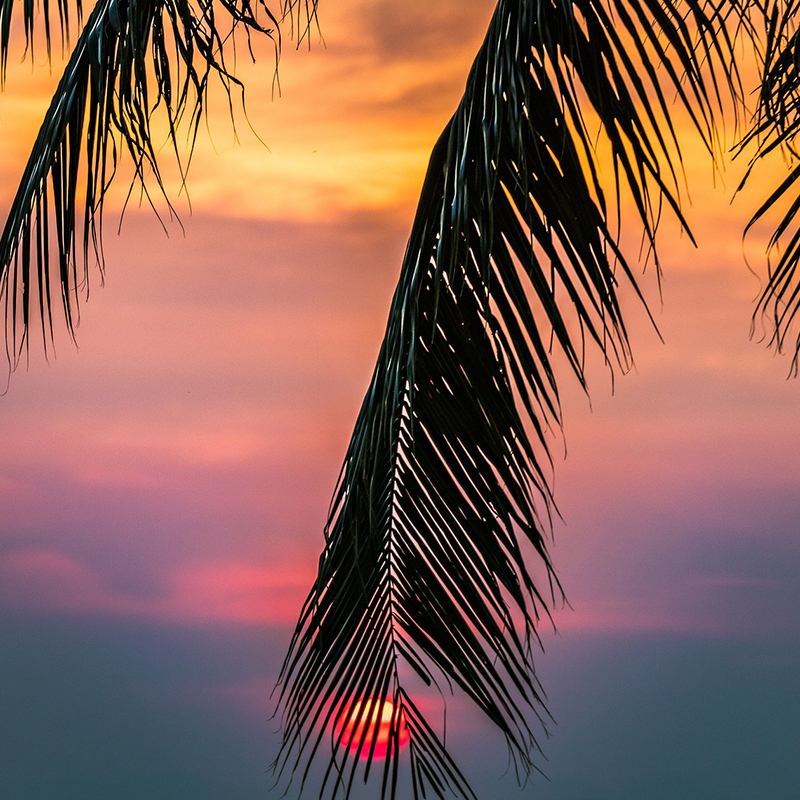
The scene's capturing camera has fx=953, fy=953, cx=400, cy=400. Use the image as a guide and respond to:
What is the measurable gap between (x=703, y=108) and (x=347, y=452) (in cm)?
87

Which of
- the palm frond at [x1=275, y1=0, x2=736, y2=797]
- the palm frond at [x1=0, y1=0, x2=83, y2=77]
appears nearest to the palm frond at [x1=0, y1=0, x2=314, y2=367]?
the palm frond at [x1=0, y1=0, x2=83, y2=77]

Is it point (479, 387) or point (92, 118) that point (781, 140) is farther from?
point (92, 118)

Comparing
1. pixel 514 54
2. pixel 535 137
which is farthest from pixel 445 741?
pixel 514 54

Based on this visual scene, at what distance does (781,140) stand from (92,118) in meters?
1.15

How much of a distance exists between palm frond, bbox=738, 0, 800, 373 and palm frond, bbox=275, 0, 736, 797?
0.10m

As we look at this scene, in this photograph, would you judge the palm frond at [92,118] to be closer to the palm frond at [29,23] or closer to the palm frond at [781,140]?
the palm frond at [29,23]

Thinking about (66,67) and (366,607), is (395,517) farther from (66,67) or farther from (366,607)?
(66,67)

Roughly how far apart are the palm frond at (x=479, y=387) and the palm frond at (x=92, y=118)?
41 cm

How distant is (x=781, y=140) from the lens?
1.63 meters

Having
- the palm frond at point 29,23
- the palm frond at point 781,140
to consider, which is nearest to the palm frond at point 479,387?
the palm frond at point 781,140

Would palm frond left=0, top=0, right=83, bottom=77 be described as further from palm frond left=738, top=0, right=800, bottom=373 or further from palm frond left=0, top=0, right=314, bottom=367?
palm frond left=738, top=0, right=800, bottom=373

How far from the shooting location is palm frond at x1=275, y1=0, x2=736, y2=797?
1.41 metres

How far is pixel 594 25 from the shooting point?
1.39m

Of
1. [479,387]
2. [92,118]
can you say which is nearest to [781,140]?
[479,387]
